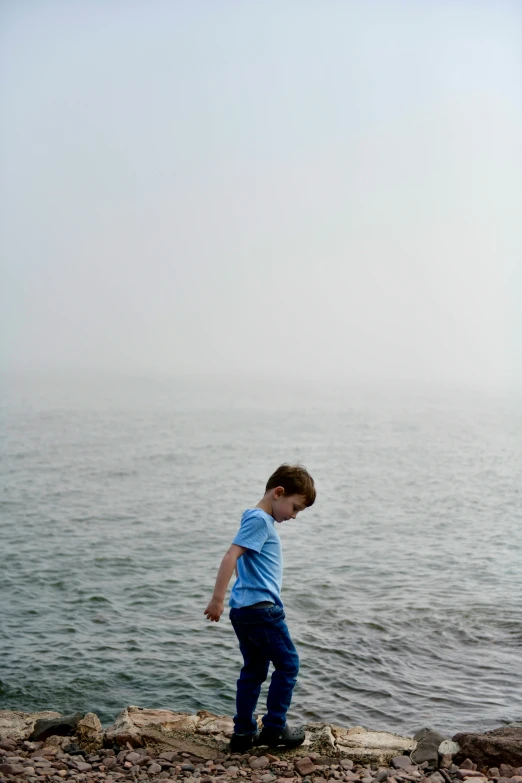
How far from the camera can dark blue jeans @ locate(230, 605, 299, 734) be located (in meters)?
4.26

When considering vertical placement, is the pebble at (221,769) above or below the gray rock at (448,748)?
below

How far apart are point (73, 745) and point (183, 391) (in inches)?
1660

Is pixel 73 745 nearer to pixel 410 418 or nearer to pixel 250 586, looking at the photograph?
pixel 250 586

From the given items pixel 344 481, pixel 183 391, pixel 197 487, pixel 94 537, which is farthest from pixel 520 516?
pixel 183 391

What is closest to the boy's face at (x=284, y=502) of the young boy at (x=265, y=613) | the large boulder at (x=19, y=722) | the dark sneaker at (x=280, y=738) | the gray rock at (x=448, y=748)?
the young boy at (x=265, y=613)

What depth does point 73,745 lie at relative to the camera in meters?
4.54

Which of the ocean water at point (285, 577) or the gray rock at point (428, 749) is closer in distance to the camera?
the gray rock at point (428, 749)

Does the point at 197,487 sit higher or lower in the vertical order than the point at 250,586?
lower

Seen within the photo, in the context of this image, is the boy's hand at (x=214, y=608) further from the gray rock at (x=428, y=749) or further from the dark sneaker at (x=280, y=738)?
the gray rock at (x=428, y=749)

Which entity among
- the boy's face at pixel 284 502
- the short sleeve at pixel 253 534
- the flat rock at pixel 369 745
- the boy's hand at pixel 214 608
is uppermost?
the boy's face at pixel 284 502

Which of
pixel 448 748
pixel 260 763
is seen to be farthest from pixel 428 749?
pixel 260 763

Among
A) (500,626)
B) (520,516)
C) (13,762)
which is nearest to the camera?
(13,762)

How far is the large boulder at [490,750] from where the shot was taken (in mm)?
4184

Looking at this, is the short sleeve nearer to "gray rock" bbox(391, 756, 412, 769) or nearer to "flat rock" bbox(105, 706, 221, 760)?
"flat rock" bbox(105, 706, 221, 760)
